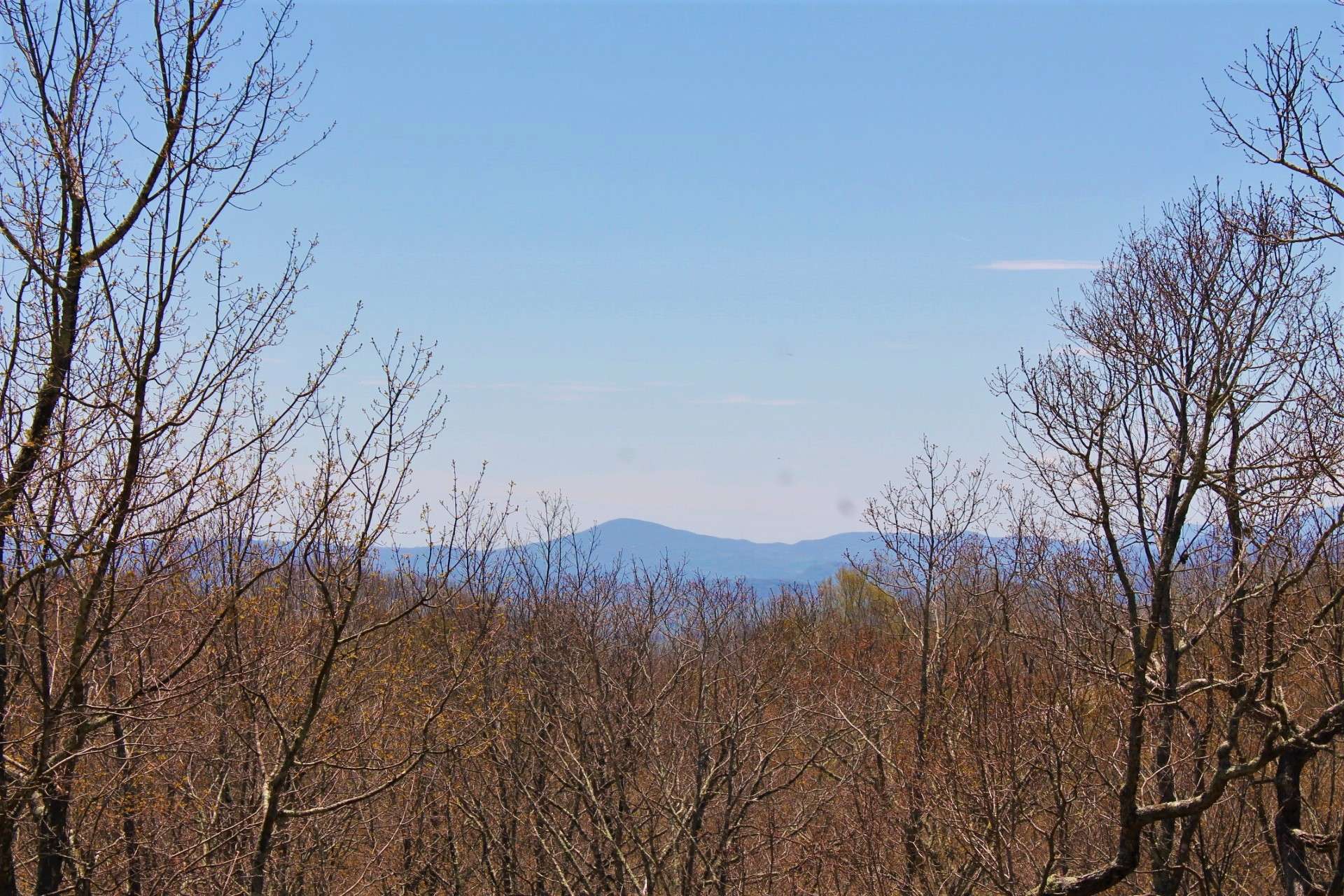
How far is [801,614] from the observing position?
1686 inches

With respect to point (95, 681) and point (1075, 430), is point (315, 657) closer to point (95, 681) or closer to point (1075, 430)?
point (95, 681)

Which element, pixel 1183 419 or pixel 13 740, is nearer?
pixel 13 740

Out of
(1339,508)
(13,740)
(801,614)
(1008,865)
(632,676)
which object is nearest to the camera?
(13,740)

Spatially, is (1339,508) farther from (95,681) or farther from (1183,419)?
(95,681)

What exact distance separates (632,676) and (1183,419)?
9.01 meters

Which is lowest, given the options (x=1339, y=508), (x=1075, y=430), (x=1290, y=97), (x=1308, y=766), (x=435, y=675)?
(x=1308, y=766)

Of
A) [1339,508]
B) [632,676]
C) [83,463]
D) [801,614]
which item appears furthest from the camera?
[801,614]

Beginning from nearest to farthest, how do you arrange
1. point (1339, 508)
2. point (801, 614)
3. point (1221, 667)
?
point (1339, 508) → point (1221, 667) → point (801, 614)

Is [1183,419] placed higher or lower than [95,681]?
higher

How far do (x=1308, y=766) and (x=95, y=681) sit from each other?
2018 centimetres

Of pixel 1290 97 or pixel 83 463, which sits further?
pixel 1290 97

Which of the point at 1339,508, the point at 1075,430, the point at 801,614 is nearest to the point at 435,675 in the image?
the point at 1075,430

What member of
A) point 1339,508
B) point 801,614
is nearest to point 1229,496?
point 1339,508

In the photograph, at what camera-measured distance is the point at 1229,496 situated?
40.2 feet
